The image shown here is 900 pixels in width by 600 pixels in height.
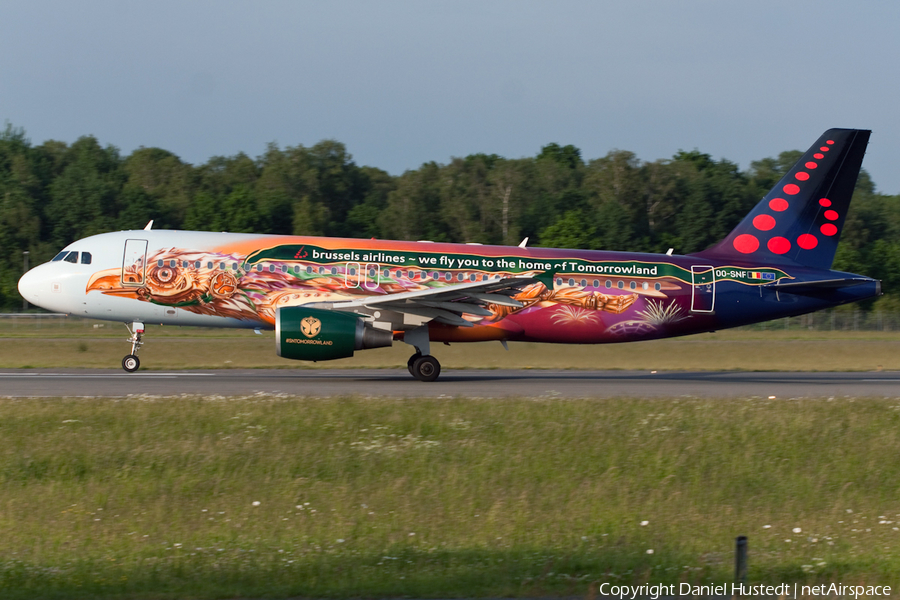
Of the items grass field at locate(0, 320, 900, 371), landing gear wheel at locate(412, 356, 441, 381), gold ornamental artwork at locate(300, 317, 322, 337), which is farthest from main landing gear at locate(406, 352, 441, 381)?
grass field at locate(0, 320, 900, 371)

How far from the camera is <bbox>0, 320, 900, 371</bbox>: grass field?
2744 centimetres

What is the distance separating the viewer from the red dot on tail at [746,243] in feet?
79.8

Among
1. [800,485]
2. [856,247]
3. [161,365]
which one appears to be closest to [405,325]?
[161,365]

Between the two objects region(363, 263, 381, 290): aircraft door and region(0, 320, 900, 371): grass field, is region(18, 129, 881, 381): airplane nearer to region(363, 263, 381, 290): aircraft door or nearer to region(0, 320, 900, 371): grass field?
region(363, 263, 381, 290): aircraft door

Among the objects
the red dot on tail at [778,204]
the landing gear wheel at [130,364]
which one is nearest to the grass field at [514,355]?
the landing gear wheel at [130,364]

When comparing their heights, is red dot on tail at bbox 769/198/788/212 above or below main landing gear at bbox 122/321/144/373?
above

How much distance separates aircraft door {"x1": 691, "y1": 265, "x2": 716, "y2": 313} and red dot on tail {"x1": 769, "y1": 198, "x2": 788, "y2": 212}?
2.96 meters

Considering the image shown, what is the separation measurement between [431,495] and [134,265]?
1334 centimetres

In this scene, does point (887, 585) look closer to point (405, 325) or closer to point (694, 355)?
point (405, 325)

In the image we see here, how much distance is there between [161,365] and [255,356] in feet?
11.7

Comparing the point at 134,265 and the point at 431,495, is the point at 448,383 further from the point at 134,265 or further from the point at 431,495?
the point at 431,495

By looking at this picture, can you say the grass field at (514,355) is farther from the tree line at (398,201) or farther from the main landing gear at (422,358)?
the tree line at (398,201)

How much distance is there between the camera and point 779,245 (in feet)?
79.6

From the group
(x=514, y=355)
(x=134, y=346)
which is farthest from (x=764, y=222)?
(x=134, y=346)
